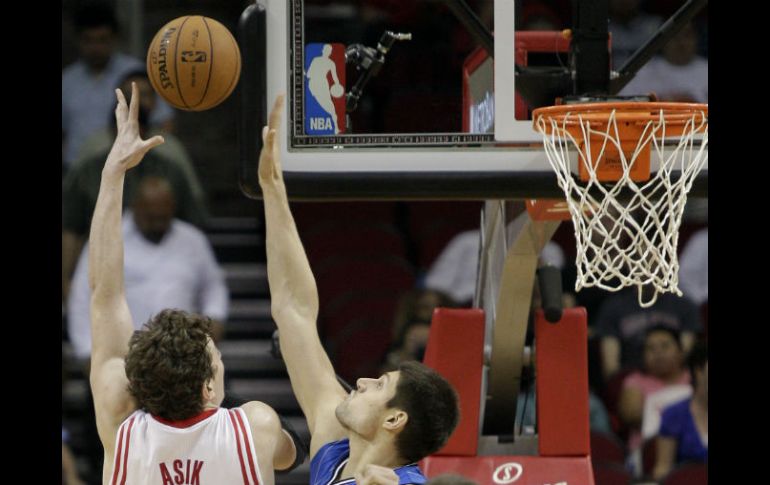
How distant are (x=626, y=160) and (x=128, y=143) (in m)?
1.29

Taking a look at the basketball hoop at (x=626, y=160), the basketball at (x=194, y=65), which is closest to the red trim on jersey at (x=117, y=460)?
the basketball at (x=194, y=65)

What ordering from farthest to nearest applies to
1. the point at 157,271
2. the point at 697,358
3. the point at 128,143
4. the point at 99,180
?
the point at 99,180 → the point at 157,271 → the point at 697,358 → the point at 128,143

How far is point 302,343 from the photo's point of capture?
315 centimetres

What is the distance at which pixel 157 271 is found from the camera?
6441mm

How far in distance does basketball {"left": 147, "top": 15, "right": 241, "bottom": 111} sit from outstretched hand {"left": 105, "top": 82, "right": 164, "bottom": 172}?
0.39 metres

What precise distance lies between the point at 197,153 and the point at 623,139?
16.7 feet

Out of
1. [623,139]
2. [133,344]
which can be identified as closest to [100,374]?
[133,344]

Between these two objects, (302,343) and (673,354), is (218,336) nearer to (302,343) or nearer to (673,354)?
(673,354)

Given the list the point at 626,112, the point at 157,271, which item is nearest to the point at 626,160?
the point at 626,112

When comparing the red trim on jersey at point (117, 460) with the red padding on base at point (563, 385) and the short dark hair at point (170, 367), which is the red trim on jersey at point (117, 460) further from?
the red padding on base at point (563, 385)

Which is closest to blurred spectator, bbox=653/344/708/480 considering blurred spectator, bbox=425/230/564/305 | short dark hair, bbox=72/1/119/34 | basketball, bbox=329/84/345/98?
blurred spectator, bbox=425/230/564/305

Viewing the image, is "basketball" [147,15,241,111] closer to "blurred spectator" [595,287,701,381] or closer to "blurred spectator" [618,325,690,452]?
"blurred spectator" [618,325,690,452]

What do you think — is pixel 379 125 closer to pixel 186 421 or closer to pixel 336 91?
pixel 336 91

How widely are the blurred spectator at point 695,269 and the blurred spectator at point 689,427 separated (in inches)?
25.8
